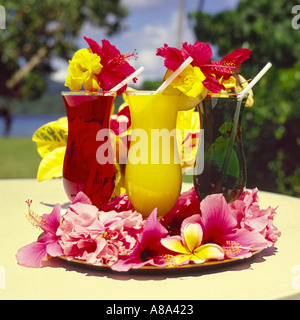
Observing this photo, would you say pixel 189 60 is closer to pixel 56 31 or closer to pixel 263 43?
pixel 263 43

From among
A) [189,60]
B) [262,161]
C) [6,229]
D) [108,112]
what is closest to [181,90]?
[189,60]

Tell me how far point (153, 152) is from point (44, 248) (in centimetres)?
39

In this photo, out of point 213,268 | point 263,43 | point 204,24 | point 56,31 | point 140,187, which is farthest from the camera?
point 204,24

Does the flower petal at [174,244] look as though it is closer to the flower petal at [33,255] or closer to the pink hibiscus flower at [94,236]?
the pink hibiscus flower at [94,236]

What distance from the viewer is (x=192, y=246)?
1.12 meters

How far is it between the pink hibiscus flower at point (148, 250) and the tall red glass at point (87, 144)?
30cm

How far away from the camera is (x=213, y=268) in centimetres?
110

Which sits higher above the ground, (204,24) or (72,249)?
(204,24)

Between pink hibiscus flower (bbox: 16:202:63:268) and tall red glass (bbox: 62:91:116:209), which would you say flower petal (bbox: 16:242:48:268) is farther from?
tall red glass (bbox: 62:91:116:209)

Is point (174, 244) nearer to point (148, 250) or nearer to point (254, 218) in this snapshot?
point (148, 250)

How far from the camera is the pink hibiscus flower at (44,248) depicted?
112 centimetres

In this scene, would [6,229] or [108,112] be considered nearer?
[108,112]

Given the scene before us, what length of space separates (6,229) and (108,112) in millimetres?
514
